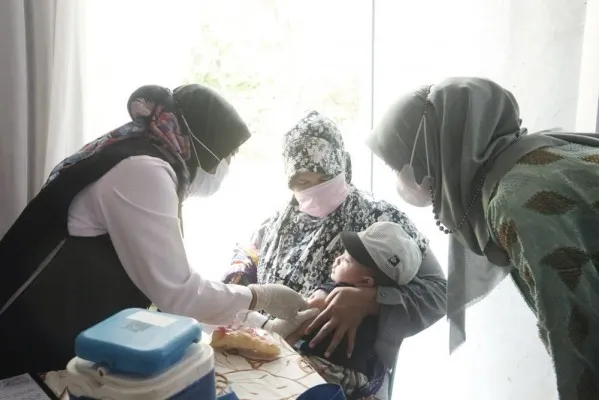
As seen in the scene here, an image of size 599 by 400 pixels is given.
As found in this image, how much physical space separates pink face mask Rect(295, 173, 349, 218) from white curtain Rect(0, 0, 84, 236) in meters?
0.88

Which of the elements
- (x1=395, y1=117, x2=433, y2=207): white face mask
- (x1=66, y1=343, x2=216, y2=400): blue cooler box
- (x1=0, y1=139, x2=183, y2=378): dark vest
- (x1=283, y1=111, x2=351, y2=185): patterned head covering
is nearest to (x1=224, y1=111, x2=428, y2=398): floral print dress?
(x1=283, y1=111, x2=351, y2=185): patterned head covering

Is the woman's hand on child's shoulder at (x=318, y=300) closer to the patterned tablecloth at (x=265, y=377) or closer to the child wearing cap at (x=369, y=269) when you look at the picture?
the child wearing cap at (x=369, y=269)

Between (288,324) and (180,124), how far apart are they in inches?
26.7

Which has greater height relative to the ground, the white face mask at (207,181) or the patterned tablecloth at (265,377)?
the white face mask at (207,181)

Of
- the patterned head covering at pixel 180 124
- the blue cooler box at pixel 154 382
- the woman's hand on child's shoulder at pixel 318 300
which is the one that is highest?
the patterned head covering at pixel 180 124

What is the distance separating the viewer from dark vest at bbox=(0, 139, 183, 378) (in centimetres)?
121

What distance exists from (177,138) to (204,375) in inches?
32.3

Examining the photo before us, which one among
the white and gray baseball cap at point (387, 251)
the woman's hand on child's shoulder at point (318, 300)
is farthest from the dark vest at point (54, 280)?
the white and gray baseball cap at point (387, 251)

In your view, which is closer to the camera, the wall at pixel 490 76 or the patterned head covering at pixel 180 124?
the patterned head covering at pixel 180 124

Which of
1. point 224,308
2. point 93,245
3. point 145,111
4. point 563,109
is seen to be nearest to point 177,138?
point 145,111

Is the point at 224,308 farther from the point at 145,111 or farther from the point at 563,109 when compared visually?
the point at 563,109

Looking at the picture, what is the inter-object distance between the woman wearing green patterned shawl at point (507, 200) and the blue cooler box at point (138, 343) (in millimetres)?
643

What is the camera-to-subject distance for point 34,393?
1033mm

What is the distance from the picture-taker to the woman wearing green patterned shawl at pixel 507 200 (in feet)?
3.05
